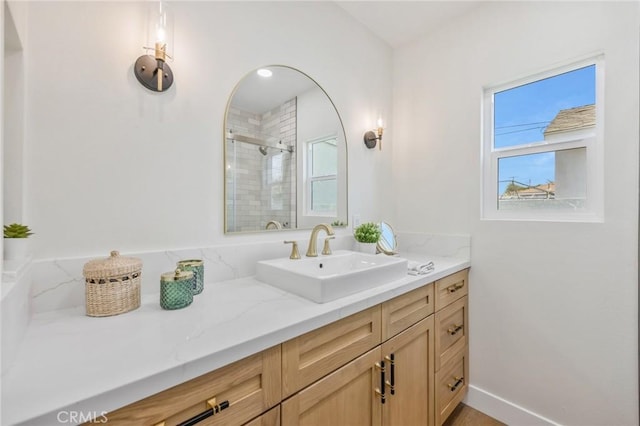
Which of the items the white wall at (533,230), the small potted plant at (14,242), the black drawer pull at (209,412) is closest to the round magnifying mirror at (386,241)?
the white wall at (533,230)

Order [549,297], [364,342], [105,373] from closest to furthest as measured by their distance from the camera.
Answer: [105,373]
[364,342]
[549,297]

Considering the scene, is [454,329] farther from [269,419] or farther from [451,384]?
[269,419]

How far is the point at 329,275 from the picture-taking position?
1105 millimetres

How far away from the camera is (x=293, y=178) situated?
1.57 metres

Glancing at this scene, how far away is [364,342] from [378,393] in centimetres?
23

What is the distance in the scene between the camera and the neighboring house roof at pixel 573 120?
1.43 meters

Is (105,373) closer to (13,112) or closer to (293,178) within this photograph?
(13,112)

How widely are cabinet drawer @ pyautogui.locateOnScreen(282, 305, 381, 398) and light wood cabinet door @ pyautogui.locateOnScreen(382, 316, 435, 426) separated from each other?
0.14 metres

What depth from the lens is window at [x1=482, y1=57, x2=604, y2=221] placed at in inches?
56.1

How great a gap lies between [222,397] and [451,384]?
1458mm

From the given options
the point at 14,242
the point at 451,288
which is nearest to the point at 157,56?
the point at 14,242

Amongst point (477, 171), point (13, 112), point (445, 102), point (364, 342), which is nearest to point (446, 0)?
point (445, 102)

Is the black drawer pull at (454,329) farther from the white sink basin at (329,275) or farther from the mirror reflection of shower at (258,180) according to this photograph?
the mirror reflection of shower at (258,180)

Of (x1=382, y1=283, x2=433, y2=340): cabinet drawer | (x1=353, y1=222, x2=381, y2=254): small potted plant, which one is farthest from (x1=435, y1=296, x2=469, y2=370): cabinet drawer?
(x1=353, y1=222, x2=381, y2=254): small potted plant
